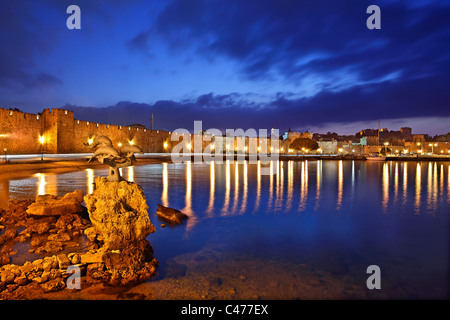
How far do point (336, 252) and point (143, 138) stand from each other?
34.4 meters

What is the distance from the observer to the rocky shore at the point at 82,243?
3.55 metres

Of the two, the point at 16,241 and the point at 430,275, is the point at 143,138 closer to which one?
the point at 16,241

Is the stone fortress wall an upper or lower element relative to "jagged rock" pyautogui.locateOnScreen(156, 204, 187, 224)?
upper

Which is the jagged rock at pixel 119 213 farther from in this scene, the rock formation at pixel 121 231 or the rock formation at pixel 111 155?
the rock formation at pixel 111 155

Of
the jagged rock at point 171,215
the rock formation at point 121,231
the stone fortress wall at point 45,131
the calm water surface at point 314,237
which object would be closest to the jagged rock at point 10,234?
the rock formation at point 121,231

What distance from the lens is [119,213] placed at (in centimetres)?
434

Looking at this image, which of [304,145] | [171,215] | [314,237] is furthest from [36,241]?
[304,145]

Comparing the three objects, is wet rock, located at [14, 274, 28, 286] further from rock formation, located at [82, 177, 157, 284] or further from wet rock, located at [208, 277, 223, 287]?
wet rock, located at [208, 277, 223, 287]

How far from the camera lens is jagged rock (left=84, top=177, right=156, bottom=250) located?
4.25 meters

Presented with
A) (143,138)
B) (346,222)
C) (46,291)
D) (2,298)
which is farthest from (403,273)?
(143,138)

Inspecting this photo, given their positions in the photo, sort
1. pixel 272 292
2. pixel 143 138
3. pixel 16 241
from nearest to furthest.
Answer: pixel 272 292, pixel 16 241, pixel 143 138

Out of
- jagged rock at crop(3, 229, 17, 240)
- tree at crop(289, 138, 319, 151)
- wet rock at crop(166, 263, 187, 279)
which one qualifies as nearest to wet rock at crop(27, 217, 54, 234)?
jagged rock at crop(3, 229, 17, 240)

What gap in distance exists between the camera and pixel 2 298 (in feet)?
10.4

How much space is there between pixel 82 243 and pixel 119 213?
1217 millimetres
